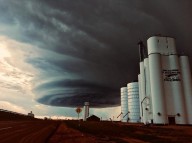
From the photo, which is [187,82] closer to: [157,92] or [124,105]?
[157,92]

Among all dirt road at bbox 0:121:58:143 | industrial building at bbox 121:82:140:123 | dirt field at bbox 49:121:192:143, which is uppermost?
industrial building at bbox 121:82:140:123

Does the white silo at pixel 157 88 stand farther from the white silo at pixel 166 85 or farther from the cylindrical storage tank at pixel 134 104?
the cylindrical storage tank at pixel 134 104

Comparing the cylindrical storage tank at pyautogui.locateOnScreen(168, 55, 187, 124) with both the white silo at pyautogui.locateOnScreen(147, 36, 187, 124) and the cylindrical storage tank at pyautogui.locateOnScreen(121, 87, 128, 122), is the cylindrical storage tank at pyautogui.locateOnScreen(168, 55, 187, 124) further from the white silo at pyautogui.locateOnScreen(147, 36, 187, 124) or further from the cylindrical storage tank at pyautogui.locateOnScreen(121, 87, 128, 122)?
the cylindrical storage tank at pyautogui.locateOnScreen(121, 87, 128, 122)

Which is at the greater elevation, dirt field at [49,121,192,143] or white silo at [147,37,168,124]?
white silo at [147,37,168,124]

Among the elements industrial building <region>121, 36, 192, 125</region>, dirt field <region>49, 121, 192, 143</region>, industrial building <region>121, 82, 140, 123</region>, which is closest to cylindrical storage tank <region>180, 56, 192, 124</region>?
industrial building <region>121, 36, 192, 125</region>

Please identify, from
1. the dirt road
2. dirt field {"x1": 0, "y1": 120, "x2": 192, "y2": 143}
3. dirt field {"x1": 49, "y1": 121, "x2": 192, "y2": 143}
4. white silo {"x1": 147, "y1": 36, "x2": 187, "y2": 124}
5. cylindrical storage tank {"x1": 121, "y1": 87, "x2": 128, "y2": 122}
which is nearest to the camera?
the dirt road

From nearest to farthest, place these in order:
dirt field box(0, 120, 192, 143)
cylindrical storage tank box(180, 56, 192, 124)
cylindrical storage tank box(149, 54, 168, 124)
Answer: dirt field box(0, 120, 192, 143)
cylindrical storage tank box(149, 54, 168, 124)
cylindrical storage tank box(180, 56, 192, 124)

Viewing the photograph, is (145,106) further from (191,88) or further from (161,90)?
(191,88)

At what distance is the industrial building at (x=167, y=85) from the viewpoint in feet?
180

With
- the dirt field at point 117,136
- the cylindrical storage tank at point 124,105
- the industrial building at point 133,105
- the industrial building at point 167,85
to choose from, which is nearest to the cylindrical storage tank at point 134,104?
the industrial building at point 133,105

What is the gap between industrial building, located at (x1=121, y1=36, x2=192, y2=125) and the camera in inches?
2165

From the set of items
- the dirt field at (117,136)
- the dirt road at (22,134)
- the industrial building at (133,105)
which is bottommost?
the dirt field at (117,136)

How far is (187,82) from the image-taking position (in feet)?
188

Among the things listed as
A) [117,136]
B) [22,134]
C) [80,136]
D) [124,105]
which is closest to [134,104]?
[124,105]
